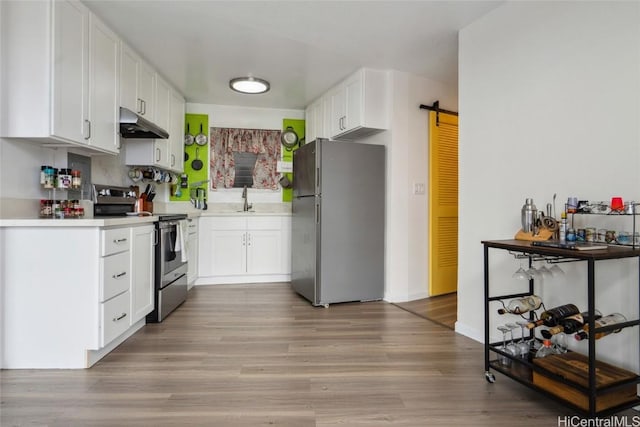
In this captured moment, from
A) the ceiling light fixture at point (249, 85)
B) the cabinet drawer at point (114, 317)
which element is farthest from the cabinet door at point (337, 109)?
the cabinet drawer at point (114, 317)

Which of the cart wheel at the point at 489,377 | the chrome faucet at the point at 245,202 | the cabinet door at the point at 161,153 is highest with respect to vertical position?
the cabinet door at the point at 161,153

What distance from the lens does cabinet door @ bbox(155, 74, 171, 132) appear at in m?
3.59

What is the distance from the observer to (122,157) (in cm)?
348

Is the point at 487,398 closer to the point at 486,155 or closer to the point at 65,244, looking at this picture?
the point at 486,155

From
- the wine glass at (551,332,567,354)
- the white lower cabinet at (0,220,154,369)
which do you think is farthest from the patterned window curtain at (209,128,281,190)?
the wine glass at (551,332,567,354)

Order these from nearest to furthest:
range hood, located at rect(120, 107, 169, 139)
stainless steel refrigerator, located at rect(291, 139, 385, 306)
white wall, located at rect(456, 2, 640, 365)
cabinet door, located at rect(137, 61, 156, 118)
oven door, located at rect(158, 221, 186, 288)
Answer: white wall, located at rect(456, 2, 640, 365), range hood, located at rect(120, 107, 169, 139), oven door, located at rect(158, 221, 186, 288), cabinet door, located at rect(137, 61, 156, 118), stainless steel refrigerator, located at rect(291, 139, 385, 306)

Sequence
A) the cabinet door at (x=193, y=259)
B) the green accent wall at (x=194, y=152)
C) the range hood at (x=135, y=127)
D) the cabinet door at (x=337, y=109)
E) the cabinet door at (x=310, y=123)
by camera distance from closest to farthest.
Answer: the range hood at (x=135, y=127), the cabinet door at (x=337, y=109), the cabinet door at (x=193, y=259), the cabinet door at (x=310, y=123), the green accent wall at (x=194, y=152)

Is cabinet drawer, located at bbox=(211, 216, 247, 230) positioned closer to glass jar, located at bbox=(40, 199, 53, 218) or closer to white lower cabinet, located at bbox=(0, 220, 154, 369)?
glass jar, located at bbox=(40, 199, 53, 218)

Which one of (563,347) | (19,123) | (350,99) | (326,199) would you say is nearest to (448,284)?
(326,199)

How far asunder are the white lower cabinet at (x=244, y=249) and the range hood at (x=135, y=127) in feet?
4.09

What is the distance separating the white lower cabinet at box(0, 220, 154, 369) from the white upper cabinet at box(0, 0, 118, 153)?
24.4 inches

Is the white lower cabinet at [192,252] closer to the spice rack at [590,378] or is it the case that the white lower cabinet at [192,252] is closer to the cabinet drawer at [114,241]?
the cabinet drawer at [114,241]

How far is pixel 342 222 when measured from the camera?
3531 millimetres

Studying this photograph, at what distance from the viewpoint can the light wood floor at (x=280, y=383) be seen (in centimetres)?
157
